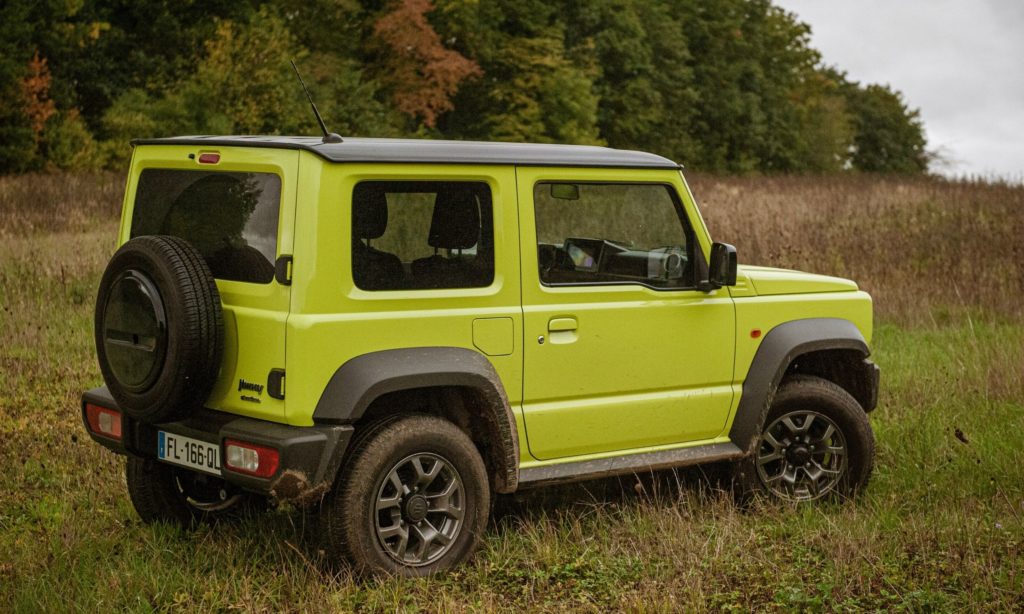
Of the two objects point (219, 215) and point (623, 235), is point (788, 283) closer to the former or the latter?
point (623, 235)

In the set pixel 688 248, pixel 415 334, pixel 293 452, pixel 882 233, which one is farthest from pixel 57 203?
pixel 293 452

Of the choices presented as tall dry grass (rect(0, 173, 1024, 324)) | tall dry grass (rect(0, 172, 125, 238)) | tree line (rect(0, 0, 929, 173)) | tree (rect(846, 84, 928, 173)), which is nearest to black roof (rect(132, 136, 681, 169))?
tall dry grass (rect(0, 173, 1024, 324))

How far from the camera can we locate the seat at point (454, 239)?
16.5ft

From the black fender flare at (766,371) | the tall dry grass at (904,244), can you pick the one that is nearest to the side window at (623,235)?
the black fender flare at (766,371)

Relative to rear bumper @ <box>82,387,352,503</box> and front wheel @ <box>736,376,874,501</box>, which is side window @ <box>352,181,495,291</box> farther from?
front wheel @ <box>736,376,874,501</box>

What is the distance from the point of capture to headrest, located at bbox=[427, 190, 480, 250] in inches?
199

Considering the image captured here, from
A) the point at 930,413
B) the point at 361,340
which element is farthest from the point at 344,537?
the point at 930,413

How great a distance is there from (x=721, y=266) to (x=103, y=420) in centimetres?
283

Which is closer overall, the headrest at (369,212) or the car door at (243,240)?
the car door at (243,240)

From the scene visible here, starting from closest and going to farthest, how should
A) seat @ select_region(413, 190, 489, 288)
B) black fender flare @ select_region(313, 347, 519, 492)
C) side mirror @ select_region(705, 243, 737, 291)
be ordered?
black fender flare @ select_region(313, 347, 519, 492) → seat @ select_region(413, 190, 489, 288) → side mirror @ select_region(705, 243, 737, 291)

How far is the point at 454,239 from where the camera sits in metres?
5.09

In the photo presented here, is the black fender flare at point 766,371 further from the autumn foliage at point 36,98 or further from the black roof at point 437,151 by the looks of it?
the autumn foliage at point 36,98

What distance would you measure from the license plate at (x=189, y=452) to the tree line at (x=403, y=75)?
25.9 m

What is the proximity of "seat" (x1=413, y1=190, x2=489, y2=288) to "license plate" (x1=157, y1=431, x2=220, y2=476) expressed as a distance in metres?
1.11
